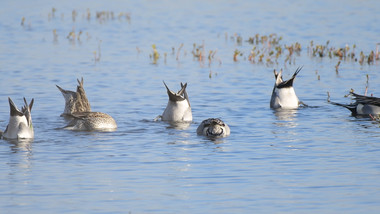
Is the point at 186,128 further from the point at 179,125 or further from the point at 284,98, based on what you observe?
the point at 284,98

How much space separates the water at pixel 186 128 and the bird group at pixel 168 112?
222mm

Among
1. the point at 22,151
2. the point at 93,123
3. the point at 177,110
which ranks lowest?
the point at 22,151

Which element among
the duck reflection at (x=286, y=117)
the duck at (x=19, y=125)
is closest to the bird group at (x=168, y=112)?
the duck at (x=19, y=125)

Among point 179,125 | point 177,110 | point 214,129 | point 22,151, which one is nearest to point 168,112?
point 177,110

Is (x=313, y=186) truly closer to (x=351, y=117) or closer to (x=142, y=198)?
(x=142, y=198)

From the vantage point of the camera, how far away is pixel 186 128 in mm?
14656

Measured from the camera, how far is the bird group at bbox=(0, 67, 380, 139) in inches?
516

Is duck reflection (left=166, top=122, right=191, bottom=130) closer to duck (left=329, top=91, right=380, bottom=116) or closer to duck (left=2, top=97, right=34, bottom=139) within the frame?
duck (left=2, top=97, right=34, bottom=139)

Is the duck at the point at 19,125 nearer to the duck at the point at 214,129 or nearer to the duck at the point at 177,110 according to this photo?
the duck at the point at 214,129

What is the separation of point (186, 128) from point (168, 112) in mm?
962

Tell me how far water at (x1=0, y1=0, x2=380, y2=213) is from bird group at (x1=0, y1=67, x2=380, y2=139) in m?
0.22

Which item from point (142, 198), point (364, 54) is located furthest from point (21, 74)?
point (142, 198)

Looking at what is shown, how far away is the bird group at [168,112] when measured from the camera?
13.1 m

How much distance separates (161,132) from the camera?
46.4ft
